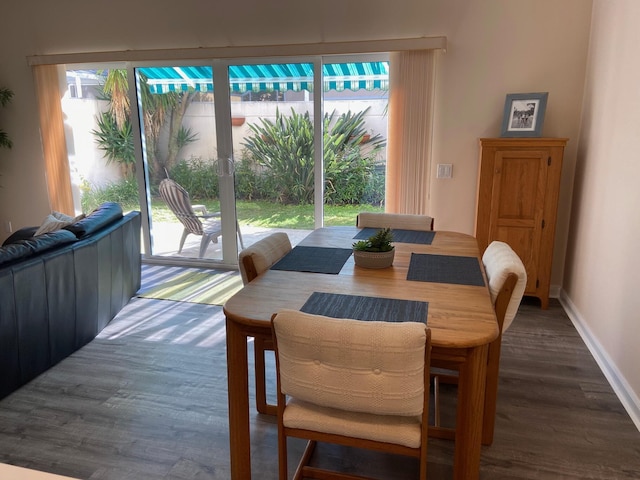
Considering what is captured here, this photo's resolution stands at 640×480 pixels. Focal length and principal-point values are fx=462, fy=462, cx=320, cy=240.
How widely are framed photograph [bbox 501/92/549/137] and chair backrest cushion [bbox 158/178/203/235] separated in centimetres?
310

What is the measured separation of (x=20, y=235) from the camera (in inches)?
146

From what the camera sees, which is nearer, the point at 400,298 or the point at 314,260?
the point at 400,298

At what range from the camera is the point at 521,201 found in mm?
3637

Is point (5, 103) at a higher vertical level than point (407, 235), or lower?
higher

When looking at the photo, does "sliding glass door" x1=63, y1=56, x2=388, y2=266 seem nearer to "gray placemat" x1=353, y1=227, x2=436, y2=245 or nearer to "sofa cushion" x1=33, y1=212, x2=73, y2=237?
"sofa cushion" x1=33, y1=212, x2=73, y2=237

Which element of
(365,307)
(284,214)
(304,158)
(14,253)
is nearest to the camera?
(365,307)

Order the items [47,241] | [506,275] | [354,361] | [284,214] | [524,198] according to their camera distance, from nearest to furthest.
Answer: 1. [354,361]
2. [506,275]
3. [47,241]
4. [524,198]
5. [284,214]

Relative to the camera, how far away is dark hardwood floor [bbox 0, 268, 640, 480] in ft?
6.56

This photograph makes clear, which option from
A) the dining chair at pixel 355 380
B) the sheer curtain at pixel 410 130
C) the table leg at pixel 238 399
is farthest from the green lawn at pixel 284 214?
the dining chair at pixel 355 380

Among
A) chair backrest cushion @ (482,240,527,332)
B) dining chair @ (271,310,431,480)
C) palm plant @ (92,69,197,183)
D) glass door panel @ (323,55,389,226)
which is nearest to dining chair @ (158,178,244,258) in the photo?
palm plant @ (92,69,197,183)

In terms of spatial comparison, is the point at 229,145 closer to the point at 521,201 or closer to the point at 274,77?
the point at 274,77

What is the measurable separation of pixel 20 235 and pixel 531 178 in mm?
4072

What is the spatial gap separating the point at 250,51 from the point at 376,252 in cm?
287

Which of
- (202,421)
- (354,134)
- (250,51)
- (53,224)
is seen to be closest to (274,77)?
(250,51)
